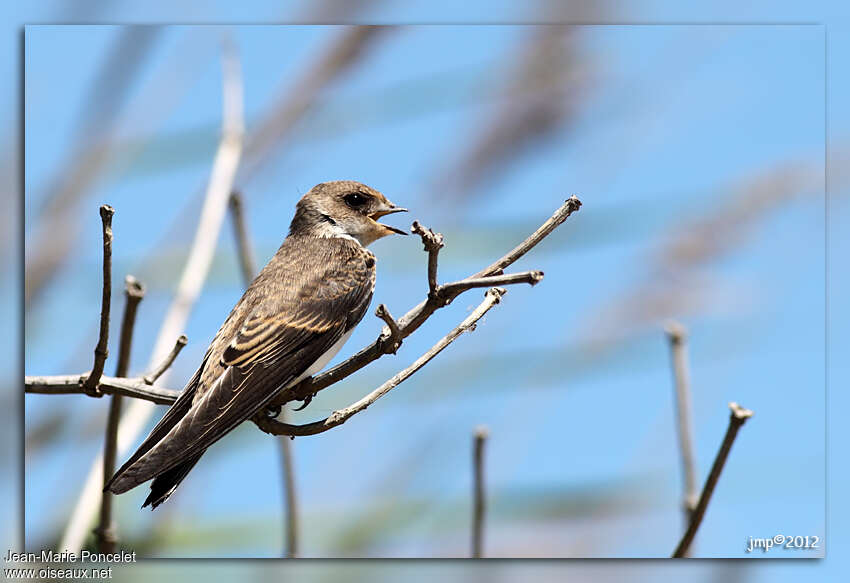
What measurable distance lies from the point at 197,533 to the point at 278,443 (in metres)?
0.40

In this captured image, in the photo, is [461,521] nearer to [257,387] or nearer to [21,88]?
[257,387]

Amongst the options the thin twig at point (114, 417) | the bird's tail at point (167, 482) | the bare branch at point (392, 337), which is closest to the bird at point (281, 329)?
the bird's tail at point (167, 482)

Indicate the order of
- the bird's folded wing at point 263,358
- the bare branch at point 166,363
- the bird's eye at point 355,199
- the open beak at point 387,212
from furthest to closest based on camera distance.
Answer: the bird's eye at point 355,199, the open beak at point 387,212, the bare branch at point 166,363, the bird's folded wing at point 263,358

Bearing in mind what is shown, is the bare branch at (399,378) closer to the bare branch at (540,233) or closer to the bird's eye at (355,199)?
the bare branch at (540,233)

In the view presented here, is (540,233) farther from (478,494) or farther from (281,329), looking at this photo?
→ (281,329)

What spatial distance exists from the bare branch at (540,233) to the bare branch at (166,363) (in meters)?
0.64

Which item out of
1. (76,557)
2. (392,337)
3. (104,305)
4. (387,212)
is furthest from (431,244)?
(387,212)

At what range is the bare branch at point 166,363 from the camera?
1.88 meters

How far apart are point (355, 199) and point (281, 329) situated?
0.61 m

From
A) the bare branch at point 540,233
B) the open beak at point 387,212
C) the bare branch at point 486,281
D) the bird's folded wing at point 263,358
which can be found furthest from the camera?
the open beak at point 387,212

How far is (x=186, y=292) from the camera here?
Answer: 201cm

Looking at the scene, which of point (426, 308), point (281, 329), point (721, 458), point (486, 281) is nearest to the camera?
point (486, 281)

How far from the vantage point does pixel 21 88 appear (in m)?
2.57

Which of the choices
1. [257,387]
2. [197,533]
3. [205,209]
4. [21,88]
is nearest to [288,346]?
[257,387]
